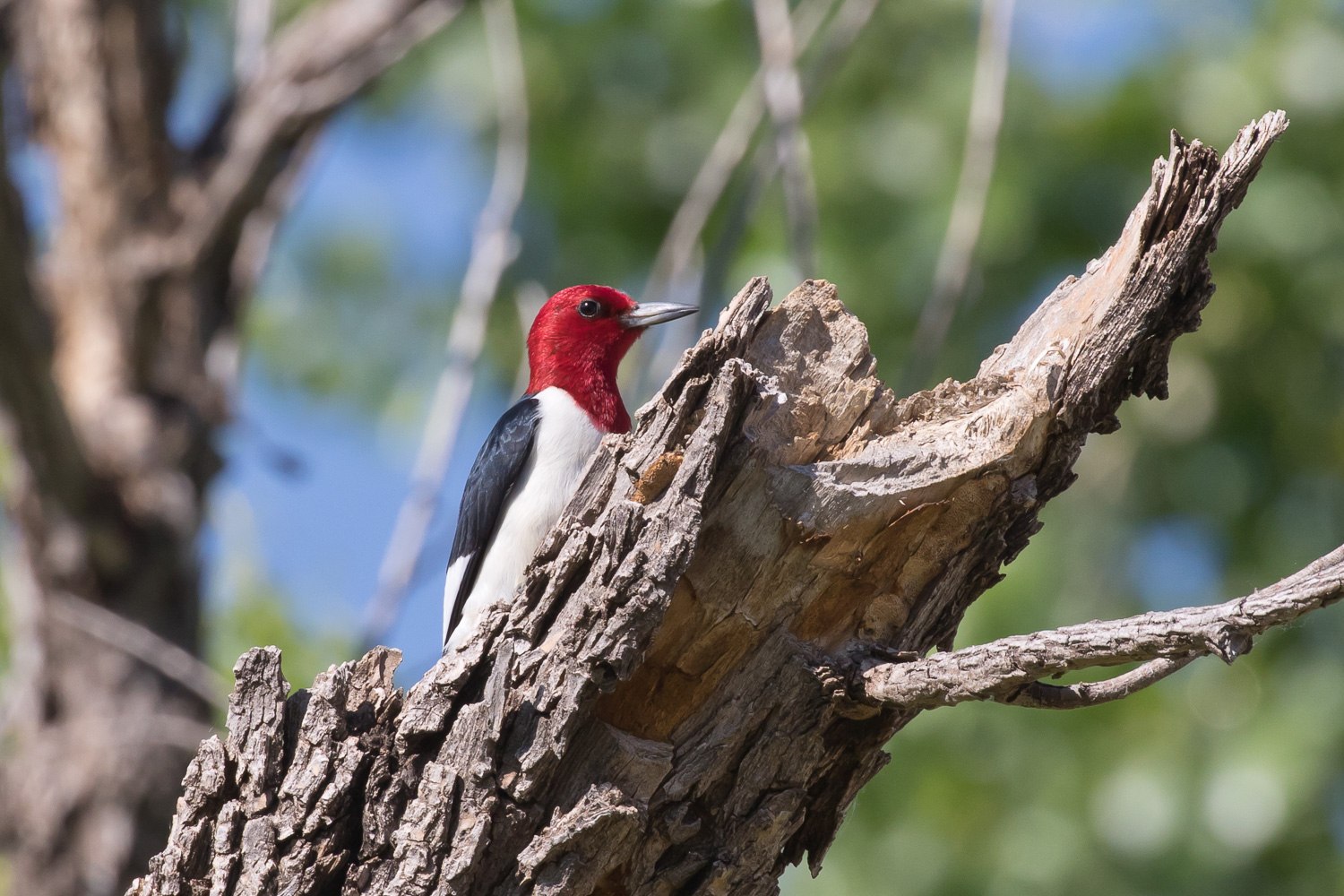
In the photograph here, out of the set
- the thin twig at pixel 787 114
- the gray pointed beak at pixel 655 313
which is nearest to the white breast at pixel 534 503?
the gray pointed beak at pixel 655 313

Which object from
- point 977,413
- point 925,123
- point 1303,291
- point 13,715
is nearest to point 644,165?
point 925,123

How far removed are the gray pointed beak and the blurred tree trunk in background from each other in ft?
4.56

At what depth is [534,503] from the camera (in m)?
4.40

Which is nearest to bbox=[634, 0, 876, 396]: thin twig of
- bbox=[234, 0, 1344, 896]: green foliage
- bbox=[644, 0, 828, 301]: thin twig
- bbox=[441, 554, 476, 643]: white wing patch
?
bbox=[644, 0, 828, 301]: thin twig

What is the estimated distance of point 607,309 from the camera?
5145mm

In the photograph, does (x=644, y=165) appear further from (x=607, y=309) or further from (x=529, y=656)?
(x=529, y=656)

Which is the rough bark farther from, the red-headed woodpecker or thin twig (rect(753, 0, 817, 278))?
the red-headed woodpecker

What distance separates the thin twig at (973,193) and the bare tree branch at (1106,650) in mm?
1621

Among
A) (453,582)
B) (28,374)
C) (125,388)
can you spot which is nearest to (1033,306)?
(453,582)

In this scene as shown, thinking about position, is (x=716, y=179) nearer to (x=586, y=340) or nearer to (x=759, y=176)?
(x=759, y=176)

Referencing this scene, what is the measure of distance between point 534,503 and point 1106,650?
2571 millimetres

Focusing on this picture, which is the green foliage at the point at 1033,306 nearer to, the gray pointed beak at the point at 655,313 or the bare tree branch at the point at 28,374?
the gray pointed beak at the point at 655,313

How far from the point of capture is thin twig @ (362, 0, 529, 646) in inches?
168

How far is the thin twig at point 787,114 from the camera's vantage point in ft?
13.0
